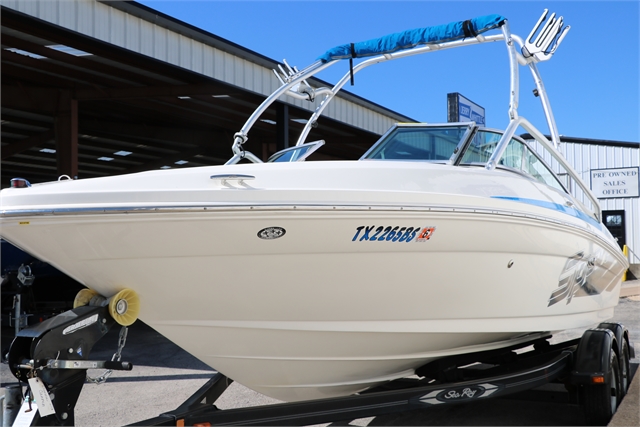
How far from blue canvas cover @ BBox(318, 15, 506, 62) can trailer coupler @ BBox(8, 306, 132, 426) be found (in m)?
2.82

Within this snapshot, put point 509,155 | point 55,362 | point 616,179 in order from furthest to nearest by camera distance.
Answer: point 616,179 → point 509,155 → point 55,362

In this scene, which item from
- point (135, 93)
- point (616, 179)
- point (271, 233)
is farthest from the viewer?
point (616, 179)

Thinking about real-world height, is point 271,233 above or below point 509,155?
below

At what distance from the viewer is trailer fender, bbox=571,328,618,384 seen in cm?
368

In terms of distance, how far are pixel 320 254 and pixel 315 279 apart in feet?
0.45

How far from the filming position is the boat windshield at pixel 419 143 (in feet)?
13.0

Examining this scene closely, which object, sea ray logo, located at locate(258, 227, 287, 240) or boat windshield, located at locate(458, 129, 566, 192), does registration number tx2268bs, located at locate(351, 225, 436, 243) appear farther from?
boat windshield, located at locate(458, 129, 566, 192)

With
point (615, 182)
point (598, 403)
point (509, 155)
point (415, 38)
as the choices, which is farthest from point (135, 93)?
point (615, 182)

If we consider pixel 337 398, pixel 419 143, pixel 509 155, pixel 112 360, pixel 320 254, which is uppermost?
pixel 419 143

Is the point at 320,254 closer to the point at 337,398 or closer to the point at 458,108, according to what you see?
the point at 337,398

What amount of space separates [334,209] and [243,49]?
762 cm

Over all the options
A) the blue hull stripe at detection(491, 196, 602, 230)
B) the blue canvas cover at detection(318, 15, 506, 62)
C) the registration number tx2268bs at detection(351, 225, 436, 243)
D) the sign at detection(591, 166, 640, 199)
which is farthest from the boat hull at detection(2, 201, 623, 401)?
the sign at detection(591, 166, 640, 199)

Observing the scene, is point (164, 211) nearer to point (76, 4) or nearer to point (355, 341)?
point (355, 341)

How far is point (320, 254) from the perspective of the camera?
2.86 m
